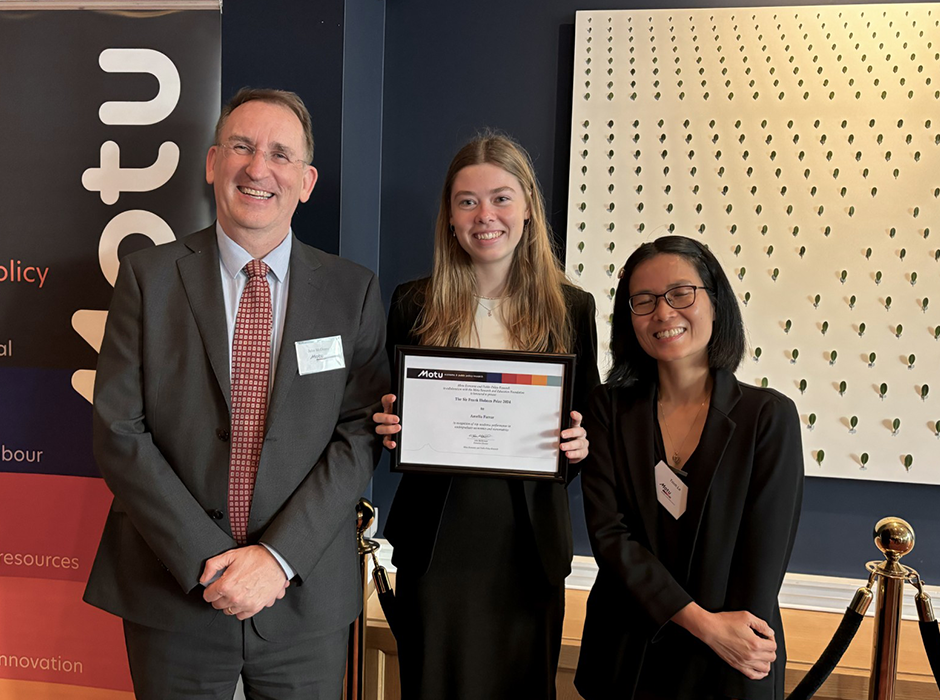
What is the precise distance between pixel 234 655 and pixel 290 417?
1.98ft

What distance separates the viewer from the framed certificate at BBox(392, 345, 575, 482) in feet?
5.92

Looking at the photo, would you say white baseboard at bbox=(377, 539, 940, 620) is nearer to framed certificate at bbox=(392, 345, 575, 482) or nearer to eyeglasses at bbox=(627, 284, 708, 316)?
framed certificate at bbox=(392, 345, 575, 482)

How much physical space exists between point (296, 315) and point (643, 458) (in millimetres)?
960

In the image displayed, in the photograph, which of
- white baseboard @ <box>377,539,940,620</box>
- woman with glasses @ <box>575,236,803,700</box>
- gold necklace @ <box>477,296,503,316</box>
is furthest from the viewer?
Answer: white baseboard @ <box>377,539,940,620</box>

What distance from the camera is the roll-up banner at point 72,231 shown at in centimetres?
245

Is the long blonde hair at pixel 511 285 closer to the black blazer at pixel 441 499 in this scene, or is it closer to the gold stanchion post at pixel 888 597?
the black blazer at pixel 441 499

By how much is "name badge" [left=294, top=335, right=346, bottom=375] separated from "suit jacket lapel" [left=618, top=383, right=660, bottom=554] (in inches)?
30.1

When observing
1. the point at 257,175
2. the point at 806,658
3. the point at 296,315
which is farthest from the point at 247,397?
the point at 806,658

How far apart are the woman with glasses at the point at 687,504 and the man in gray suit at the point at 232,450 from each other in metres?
0.67

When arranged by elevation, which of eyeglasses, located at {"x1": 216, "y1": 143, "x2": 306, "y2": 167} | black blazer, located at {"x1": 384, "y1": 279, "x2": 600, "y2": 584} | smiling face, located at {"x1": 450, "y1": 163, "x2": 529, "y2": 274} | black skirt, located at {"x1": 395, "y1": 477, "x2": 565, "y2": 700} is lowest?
black skirt, located at {"x1": 395, "y1": 477, "x2": 565, "y2": 700}

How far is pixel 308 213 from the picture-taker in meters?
2.50

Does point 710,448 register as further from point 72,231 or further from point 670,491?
point 72,231

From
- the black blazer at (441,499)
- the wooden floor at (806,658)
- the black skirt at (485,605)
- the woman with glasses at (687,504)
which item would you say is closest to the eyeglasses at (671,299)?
the woman with glasses at (687,504)

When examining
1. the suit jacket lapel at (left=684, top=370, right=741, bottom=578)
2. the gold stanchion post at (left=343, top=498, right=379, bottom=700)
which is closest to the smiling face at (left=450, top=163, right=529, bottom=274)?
the suit jacket lapel at (left=684, top=370, right=741, bottom=578)
